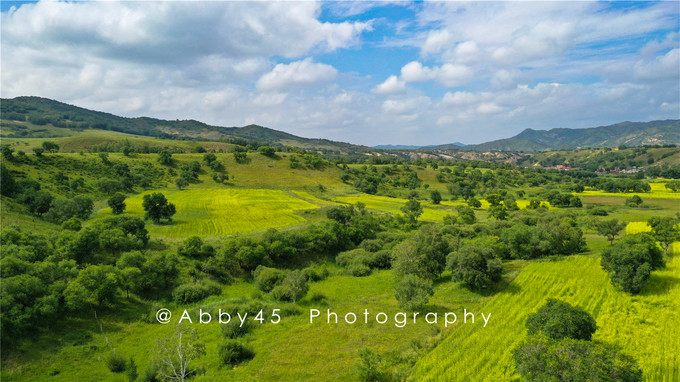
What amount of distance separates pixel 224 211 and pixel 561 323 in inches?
3261

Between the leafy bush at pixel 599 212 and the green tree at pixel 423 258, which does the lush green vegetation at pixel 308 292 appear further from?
the leafy bush at pixel 599 212

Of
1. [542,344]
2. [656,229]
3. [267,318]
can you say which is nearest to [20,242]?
[267,318]

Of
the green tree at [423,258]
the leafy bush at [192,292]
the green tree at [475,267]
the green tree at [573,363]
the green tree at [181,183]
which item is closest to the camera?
the green tree at [573,363]

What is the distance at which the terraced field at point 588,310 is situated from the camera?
88.9 ft

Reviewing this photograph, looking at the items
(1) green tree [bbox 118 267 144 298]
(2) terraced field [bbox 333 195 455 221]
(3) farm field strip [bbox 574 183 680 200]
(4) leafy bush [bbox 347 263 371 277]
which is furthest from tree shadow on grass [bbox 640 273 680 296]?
(3) farm field strip [bbox 574 183 680 200]

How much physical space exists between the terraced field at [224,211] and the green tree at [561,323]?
6069cm

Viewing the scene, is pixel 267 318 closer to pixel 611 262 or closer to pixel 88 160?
pixel 611 262

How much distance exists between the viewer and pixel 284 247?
60781 mm

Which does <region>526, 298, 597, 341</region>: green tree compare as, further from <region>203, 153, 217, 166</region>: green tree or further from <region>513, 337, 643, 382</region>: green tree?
<region>203, 153, 217, 166</region>: green tree

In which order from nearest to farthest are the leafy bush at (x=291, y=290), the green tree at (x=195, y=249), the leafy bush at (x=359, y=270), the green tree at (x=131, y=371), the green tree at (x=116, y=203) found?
the green tree at (x=131, y=371) → the leafy bush at (x=291, y=290) → the green tree at (x=195, y=249) → the leafy bush at (x=359, y=270) → the green tree at (x=116, y=203)

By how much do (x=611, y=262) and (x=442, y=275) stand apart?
2333 cm

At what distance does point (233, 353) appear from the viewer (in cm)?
3053

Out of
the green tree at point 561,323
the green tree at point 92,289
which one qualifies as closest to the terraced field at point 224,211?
the green tree at point 92,289

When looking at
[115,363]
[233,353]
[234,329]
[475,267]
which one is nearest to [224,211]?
[234,329]
